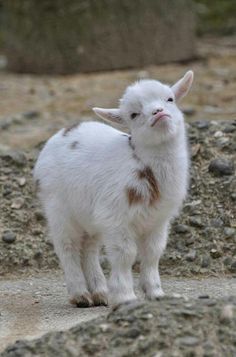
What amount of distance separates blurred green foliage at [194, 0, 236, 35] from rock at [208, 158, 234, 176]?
9.56 metres

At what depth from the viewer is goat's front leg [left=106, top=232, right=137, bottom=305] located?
5824mm

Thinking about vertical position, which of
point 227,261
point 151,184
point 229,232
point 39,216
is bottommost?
point 227,261

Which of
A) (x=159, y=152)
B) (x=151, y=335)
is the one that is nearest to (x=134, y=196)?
(x=159, y=152)

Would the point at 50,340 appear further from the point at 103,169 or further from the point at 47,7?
the point at 47,7

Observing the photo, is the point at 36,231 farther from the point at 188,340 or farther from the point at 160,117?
the point at 188,340

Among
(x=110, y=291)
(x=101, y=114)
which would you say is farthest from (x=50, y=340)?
(x=101, y=114)

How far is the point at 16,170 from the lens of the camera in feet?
26.6

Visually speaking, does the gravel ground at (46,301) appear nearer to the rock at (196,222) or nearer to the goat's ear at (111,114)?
the rock at (196,222)

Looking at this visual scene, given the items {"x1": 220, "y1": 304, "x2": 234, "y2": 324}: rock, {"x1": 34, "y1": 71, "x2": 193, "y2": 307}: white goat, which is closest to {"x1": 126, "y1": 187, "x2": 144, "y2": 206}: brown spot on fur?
{"x1": 34, "y1": 71, "x2": 193, "y2": 307}: white goat

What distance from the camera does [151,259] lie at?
6.02 meters

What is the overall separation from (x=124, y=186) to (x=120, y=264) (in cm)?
41

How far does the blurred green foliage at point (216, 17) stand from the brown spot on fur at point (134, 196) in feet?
37.7

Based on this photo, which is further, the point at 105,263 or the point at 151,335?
the point at 105,263

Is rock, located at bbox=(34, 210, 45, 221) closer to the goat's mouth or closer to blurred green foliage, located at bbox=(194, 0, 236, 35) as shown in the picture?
the goat's mouth
